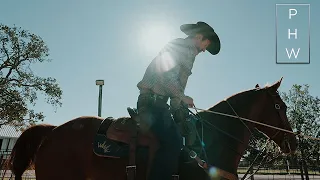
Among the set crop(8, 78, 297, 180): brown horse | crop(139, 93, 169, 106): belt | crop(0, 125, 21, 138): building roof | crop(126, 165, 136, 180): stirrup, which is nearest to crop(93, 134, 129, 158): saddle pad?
crop(8, 78, 297, 180): brown horse

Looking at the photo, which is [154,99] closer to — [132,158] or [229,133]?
[132,158]

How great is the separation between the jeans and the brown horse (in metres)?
0.21

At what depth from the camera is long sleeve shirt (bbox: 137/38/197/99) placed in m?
4.69

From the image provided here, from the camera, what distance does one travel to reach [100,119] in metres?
5.33

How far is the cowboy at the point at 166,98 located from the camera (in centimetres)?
458

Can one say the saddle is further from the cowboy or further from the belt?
the belt

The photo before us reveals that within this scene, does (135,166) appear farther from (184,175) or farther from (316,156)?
(316,156)

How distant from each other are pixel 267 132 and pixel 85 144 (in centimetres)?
299

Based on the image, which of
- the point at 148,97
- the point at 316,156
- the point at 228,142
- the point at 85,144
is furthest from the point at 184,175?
the point at 316,156

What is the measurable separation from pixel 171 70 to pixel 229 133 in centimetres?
140

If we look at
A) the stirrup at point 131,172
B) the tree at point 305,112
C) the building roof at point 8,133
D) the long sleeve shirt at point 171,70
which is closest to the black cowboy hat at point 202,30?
the long sleeve shirt at point 171,70

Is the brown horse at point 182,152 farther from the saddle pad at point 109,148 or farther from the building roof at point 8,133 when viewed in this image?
the building roof at point 8,133

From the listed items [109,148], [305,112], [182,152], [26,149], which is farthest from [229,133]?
[305,112]

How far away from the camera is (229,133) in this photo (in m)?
5.09
